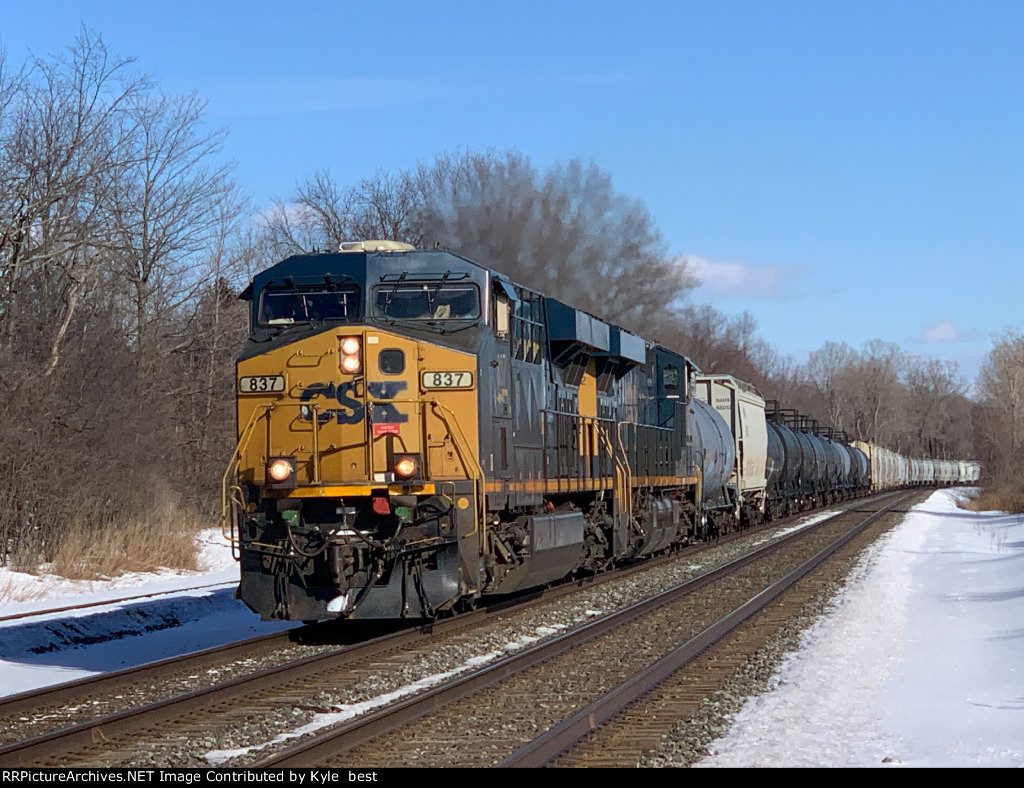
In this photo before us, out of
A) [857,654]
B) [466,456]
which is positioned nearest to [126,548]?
[466,456]

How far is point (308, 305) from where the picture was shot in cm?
1158

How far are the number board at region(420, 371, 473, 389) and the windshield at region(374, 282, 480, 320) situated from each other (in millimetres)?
683

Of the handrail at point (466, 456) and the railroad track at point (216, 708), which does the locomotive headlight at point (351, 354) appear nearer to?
the handrail at point (466, 456)

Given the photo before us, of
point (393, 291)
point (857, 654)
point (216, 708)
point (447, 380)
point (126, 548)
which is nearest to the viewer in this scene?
point (216, 708)

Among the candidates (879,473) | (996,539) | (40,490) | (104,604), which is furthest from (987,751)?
(879,473)

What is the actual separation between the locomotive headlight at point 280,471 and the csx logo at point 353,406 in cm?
46

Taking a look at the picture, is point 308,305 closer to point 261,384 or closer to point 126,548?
point 261,384

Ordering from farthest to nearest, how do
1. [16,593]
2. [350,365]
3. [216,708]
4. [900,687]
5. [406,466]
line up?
[16,593], [350,365], [406,466], [900,687], [216,708]

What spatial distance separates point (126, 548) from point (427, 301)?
11.2m

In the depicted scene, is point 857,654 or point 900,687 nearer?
point 900,687

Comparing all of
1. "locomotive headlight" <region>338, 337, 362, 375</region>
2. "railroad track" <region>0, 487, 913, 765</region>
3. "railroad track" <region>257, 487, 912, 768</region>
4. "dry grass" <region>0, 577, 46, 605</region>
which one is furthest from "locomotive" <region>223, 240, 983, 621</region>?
"dry grass" <region>0, 577, 46, 605</region>

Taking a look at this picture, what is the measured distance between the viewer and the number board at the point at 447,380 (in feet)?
36.5

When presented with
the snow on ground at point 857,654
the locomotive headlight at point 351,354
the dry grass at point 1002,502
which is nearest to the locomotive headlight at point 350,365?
the locomotive headlight at point 351,354

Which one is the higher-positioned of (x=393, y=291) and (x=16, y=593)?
(x=393, y=291)
